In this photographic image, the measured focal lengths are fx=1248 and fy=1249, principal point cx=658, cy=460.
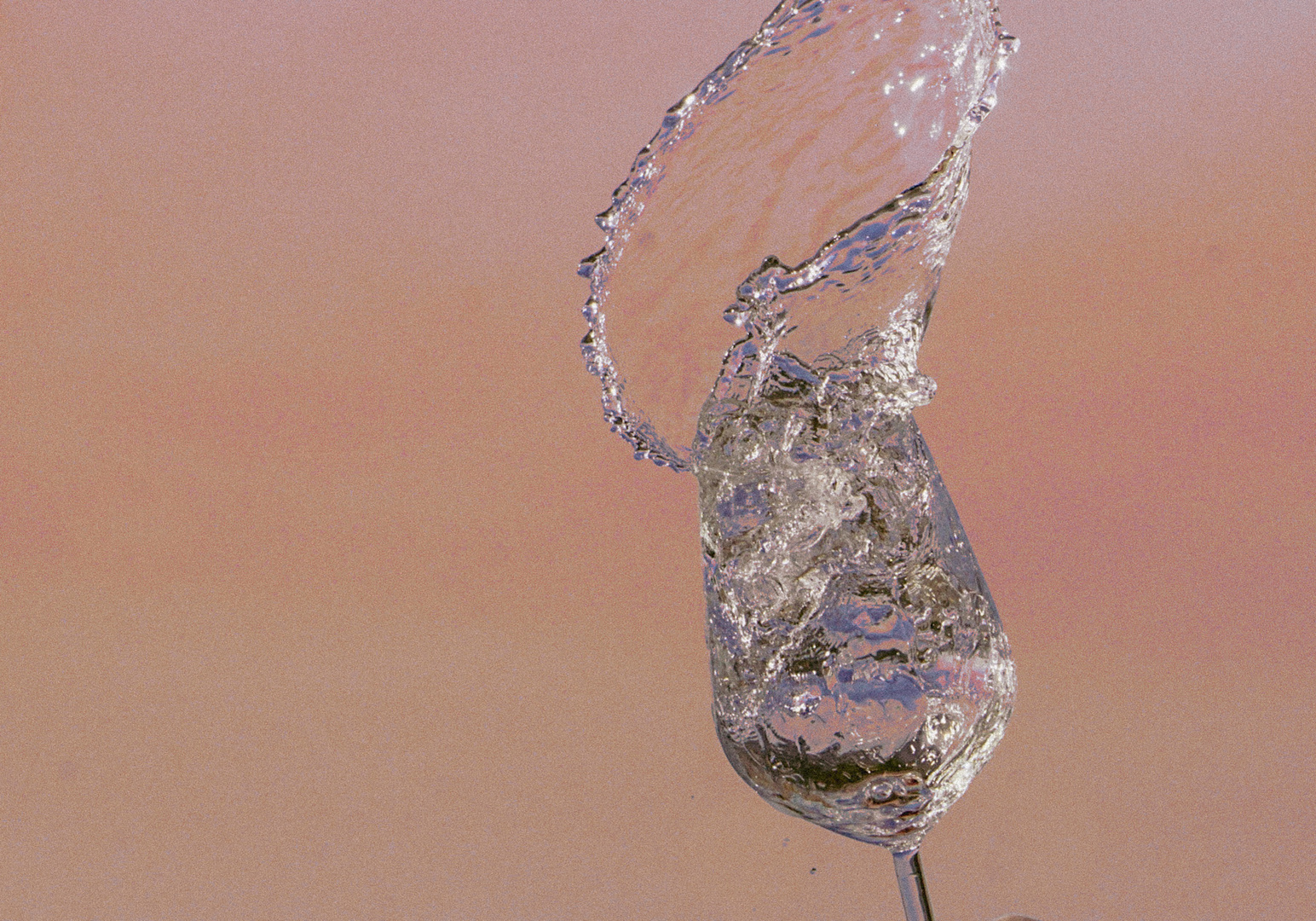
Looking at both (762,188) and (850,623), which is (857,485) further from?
(762,188)

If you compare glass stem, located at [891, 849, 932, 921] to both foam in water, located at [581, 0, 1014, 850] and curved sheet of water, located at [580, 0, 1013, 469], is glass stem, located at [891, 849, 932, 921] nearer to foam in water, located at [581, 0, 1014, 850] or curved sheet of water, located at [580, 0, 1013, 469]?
foam in water, located at [581, 0, 1014, 850]

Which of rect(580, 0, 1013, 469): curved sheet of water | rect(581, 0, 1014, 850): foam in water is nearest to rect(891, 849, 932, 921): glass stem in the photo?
rect(581, 0, 1014, 850): foam in water

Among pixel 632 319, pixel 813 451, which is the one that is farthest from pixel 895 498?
pixel 632 319

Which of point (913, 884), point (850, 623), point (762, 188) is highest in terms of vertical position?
point (762, 188)

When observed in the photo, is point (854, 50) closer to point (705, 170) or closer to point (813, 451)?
point (705, 170)

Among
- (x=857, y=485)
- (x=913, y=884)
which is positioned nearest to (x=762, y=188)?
(x=857, y=485)

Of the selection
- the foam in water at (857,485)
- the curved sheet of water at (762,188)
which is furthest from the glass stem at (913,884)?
the curved sheet of water at (762,188)
